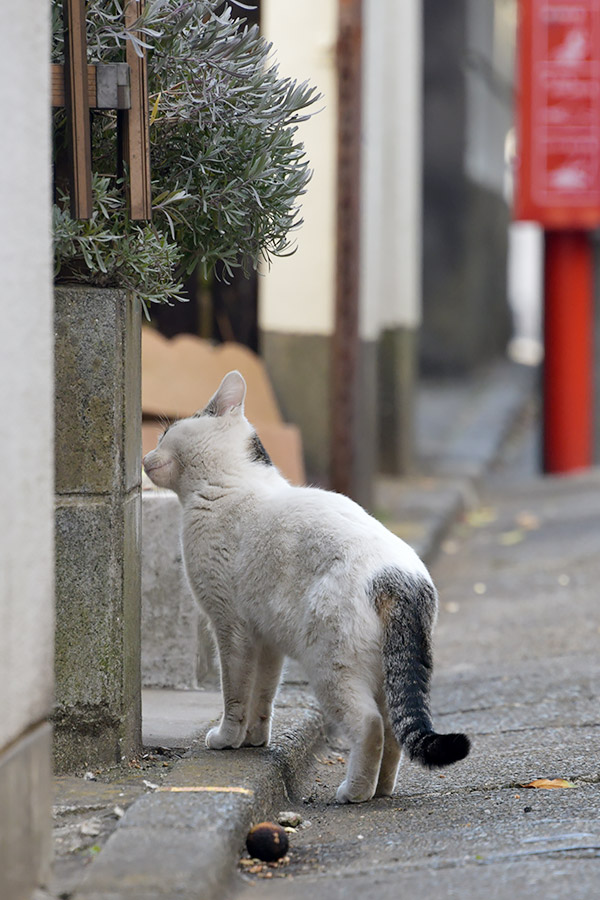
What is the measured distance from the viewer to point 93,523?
3330mm

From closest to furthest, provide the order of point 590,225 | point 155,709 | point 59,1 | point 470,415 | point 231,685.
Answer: point 59,1 → point 231,685 → point 155,709 → point 590,225 → point 470,415

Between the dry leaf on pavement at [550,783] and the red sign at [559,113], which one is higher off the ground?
the red sign at [559,113]

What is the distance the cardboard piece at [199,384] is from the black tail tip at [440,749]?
3.11 meters

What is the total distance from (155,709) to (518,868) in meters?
1.65

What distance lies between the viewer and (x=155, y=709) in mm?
4156

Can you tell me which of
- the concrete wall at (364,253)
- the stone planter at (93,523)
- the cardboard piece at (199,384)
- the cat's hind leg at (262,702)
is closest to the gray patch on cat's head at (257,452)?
the stone planter at (93,523)

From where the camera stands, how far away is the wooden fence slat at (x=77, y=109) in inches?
121

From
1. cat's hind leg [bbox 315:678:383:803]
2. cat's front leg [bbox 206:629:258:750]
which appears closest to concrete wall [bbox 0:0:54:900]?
cat's hind leg [bbox 315:678:383:803]

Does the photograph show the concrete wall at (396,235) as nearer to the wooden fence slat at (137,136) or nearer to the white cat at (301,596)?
the white cat at (301,596)

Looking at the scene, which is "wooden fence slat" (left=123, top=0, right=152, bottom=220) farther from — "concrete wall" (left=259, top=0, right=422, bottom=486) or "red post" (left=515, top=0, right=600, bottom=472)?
"red post" (left=515, top=0, right=600, bottom=472)

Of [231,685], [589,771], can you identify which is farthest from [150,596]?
[589,771]

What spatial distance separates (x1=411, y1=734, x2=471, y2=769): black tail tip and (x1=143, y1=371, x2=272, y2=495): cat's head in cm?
97

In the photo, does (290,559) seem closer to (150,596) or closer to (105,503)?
(105,503)

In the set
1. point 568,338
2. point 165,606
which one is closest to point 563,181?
point 568,338
